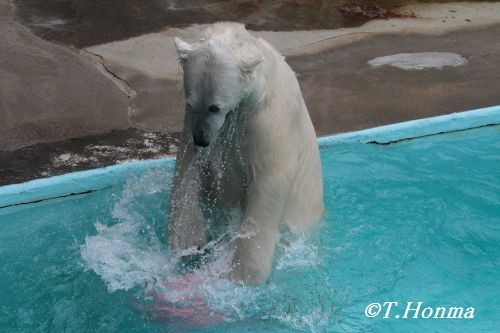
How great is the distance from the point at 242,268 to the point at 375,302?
2.86 ft

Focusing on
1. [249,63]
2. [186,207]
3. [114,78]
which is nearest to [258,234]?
[186,207]

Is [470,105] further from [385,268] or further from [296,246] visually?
[296,246]

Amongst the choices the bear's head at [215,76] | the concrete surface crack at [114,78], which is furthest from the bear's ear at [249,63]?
the concrete surface crack at [114,78]

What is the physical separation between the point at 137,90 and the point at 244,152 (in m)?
3.03

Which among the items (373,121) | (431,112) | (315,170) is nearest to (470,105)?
(431,112)

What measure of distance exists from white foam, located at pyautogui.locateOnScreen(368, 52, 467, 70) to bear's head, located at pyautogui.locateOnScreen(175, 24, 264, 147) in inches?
155

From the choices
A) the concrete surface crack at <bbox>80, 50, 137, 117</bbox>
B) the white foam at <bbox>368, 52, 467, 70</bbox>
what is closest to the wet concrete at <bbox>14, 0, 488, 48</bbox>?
the concrete surface crack at <bbox>80, 50, 137, 117</bbox>

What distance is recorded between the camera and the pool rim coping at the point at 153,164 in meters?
4.05

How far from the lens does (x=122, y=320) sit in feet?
10.7

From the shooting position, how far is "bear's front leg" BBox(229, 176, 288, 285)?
2756mm

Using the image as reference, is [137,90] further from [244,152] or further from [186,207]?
[244,152]

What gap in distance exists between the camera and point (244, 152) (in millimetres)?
2699

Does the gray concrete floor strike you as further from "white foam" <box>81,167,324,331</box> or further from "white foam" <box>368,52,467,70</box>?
"white foam" <box>81,167,324,331</box>

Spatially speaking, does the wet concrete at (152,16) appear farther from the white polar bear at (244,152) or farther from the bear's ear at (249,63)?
the bear's ear at (249,63)
